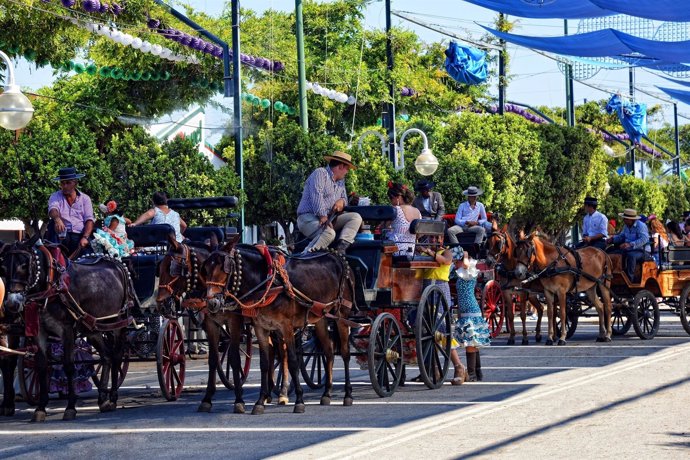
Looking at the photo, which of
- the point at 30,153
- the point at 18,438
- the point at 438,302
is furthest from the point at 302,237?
the point at 30,153

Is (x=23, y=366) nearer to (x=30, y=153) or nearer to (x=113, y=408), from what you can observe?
(x=113, y=408)

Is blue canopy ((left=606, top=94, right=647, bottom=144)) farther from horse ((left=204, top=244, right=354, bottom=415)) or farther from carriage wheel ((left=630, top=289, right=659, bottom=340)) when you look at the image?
horse ((left=204, top=244, right=354, bottom=415))

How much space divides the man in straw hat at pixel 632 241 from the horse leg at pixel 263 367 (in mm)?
11209

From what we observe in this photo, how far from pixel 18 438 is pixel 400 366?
188 inches

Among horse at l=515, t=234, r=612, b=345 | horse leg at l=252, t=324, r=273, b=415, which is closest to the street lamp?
horse leg at l=252, t=324, r=273, b=415

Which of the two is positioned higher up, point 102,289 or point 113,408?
point 102,289

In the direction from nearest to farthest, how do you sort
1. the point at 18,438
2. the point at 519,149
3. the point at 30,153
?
the point at 18,438, the point at 30,153, the point at 519,149

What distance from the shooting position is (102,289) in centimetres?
1421

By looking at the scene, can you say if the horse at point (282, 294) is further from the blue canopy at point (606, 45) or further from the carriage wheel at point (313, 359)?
the blue canopy at point (606, 45)

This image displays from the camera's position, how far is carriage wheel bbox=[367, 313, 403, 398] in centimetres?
1463

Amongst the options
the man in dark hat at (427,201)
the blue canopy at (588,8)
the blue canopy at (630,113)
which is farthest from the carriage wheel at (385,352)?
the blue canopy at (630,113)

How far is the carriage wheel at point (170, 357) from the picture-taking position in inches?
582

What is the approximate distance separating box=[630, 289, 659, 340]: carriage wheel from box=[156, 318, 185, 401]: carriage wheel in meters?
10.3

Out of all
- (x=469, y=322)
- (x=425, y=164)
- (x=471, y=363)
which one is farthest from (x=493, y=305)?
(x=469, y=322)
